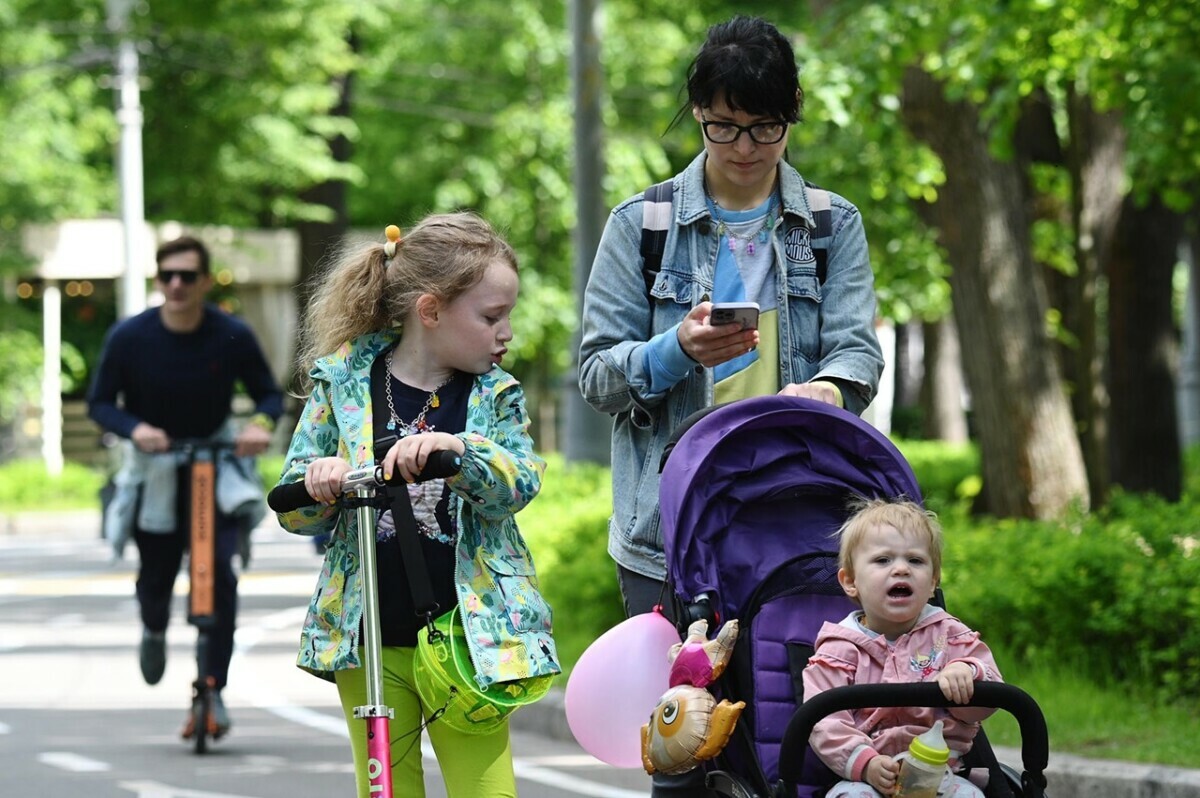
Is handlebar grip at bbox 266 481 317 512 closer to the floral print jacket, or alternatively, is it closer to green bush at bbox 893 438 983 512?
the floral print jacket

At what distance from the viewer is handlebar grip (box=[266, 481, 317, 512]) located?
4.11m

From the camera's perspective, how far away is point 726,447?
431 centimetres

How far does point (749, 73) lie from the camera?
438 cm

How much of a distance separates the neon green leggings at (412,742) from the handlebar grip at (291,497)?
1.33 feet

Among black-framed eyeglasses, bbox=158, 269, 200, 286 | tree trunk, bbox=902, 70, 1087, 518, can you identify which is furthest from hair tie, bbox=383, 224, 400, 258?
tree trunk, bbox=902, 70, 1087, 518

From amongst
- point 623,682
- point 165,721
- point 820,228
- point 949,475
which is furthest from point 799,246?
point 949,475

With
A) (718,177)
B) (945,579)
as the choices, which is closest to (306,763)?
(945,579)

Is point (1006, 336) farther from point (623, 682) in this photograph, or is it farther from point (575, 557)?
point (623, 682)

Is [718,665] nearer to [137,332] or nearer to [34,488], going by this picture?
[137,332]

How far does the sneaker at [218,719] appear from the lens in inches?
347

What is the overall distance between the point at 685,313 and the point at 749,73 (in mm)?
548

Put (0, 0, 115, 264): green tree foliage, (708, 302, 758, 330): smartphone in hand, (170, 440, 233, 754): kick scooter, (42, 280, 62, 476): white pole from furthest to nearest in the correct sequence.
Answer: (42, 280, 62, 476): white pole < (0, 0, 115, 264): green tree foliage < (170, 440, 233, 754): kick scooter < (708, 302, 758, 330): smartphone in hand

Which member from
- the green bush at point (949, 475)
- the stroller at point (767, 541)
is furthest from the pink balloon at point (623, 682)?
the green bush at point (949, 475)

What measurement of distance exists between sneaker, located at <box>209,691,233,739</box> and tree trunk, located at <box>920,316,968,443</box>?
2458cm
